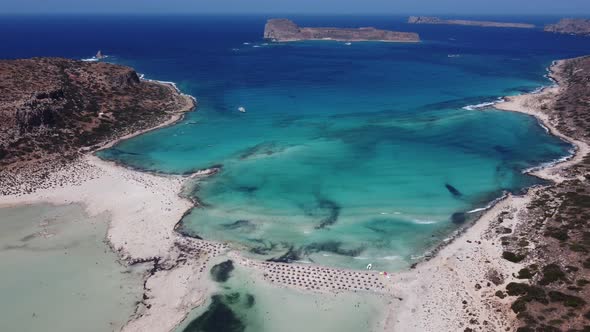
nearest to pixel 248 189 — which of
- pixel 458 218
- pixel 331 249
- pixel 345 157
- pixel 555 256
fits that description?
pixel 331 249

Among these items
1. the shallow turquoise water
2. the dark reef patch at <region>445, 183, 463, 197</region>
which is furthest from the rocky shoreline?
the dark reef patch at <region>445, 183, 463, 197</region>

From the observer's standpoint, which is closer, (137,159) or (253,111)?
(137,159)

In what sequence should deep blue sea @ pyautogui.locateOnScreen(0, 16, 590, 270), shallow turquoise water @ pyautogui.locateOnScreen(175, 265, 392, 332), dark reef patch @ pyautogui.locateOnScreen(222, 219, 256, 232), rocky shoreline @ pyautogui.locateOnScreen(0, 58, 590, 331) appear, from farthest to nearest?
dark reef patch @ pyautogui.locateOnScreen(222, 219, 256, 232)
deep blue sea @ pyautogui.locateOnScreen(0, 16, 590, 270)
rocky shoreline @ pyautogui.locateOnScreen(0, 58, 590, 331)
shallow turquoise water @ pyautogui.locateOnScreen(175, 265, 392, 332)

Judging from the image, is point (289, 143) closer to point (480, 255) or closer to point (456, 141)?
point (456, 141)

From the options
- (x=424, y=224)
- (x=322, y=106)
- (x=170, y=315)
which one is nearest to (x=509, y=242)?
(x=424, y=224)

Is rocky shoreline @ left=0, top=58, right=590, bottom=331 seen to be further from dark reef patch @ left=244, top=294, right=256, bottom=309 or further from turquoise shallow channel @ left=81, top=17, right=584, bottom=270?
dark reef patch @ left=244, top=294, right=256, bottom=309

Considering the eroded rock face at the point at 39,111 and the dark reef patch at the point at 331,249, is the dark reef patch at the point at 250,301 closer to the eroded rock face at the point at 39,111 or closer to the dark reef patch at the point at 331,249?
the dark reef patch at the point at 331,249
